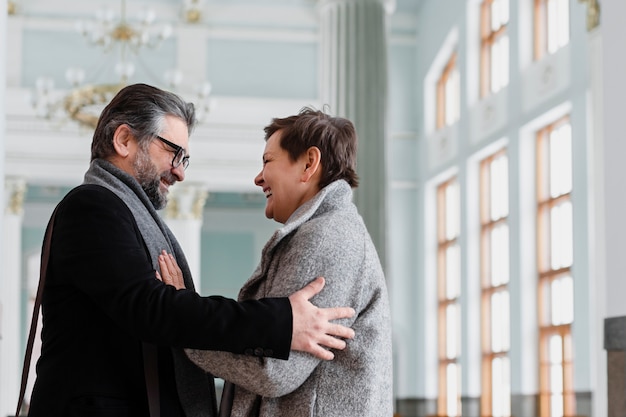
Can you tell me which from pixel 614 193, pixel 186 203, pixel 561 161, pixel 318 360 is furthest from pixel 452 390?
pixel 318 360

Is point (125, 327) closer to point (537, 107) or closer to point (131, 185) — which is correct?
point (131, 185)

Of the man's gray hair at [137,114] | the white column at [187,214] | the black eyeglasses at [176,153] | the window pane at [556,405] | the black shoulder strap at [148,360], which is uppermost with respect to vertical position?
the white column at [187,214]

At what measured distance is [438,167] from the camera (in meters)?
19.7

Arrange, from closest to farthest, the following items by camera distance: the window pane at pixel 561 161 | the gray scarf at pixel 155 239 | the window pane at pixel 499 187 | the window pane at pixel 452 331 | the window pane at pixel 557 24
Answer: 1. the gray scarf at pixel 155 239
2. the window pane at pixel 561 161
3. the window pane at pixel 557 24
4. the window pane at pixel 499 187
5. the window pane at pixel 452 331

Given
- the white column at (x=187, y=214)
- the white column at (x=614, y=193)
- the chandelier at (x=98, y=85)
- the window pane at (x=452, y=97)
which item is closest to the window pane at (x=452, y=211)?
the window pane at (x=452, y=97)

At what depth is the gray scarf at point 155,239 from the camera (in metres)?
2.64

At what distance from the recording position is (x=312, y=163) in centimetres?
272

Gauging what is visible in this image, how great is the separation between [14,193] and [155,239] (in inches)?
685

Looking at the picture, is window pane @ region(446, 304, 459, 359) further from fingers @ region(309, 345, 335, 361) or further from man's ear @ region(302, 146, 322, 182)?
fingers @ region(309, 345, 335, 361)

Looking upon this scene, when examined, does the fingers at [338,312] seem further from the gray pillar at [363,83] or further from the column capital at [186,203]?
the column capital at [186,203]

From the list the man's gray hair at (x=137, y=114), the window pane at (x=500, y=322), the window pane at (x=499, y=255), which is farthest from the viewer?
the window pane at (x=499, y=255)

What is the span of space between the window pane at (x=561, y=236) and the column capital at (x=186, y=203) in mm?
6838

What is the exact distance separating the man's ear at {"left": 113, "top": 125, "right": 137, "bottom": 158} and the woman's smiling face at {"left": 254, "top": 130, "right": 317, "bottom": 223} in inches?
12.7

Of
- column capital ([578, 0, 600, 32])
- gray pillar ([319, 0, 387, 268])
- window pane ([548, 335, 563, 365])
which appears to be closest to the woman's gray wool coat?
gray pillar ([319, 0, 387, 268])
